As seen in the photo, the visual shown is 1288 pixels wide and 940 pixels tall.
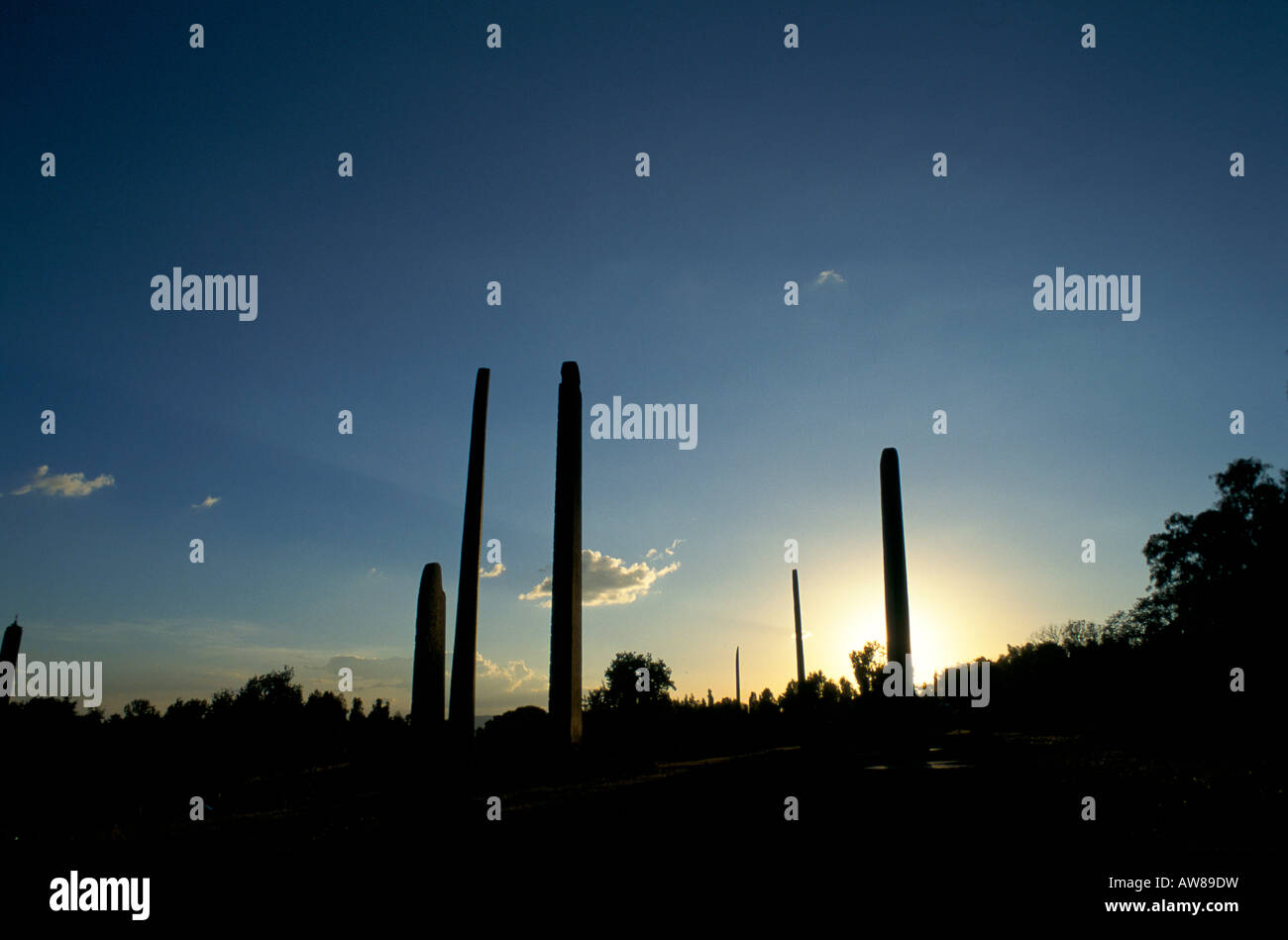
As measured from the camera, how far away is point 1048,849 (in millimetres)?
3623

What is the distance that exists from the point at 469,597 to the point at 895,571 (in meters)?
9.50

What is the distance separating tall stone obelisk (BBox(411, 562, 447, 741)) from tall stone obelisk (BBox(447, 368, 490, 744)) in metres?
5.76

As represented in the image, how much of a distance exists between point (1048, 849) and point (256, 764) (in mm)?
42150

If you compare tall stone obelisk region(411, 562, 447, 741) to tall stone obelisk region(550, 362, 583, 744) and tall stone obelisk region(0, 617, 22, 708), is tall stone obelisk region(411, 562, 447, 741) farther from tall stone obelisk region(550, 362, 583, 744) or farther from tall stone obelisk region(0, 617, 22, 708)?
tall stone obelisk region(0, 617, 22, 708)

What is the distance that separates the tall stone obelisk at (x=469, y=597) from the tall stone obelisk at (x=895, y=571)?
914 cm

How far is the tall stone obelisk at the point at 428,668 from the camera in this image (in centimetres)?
894

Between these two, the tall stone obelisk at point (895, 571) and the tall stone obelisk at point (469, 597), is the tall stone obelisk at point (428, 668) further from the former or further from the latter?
the tall stone obelisk at point (895, 571)

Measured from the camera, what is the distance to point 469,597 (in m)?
15.8

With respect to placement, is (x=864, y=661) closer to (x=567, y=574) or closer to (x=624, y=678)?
(x=624, y=678)
